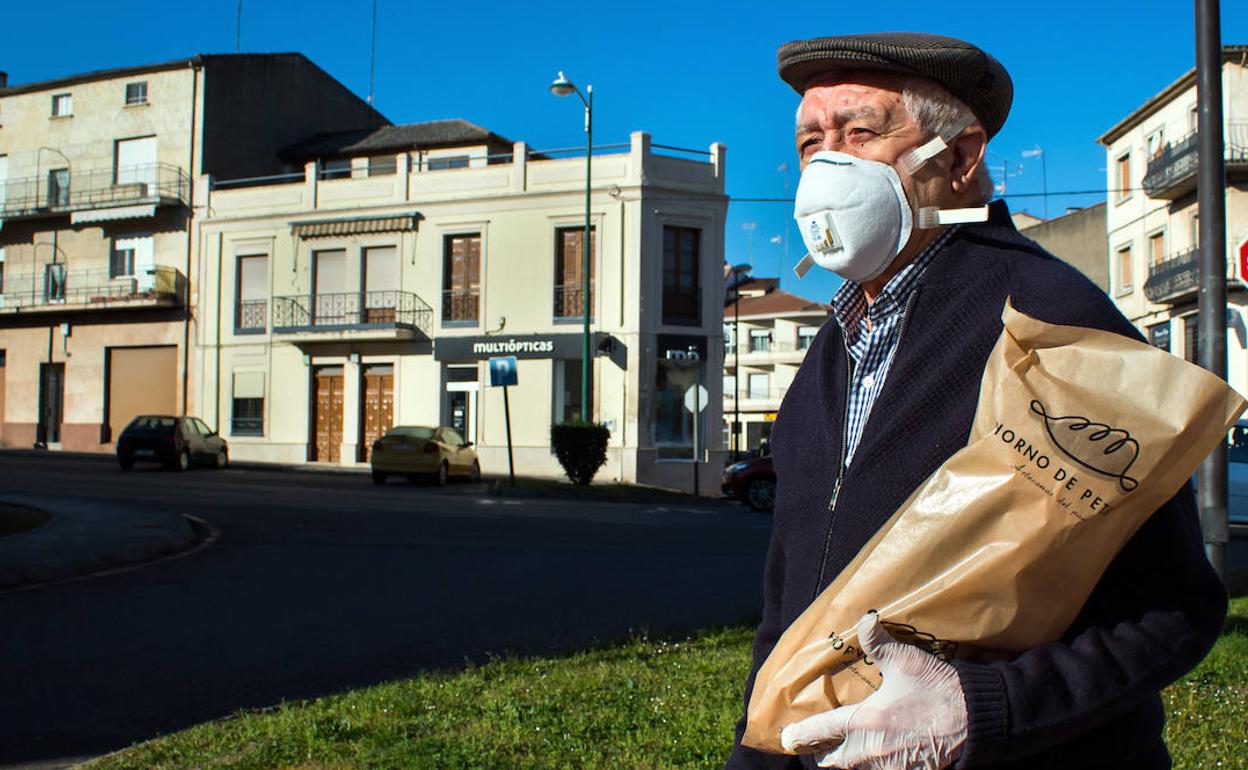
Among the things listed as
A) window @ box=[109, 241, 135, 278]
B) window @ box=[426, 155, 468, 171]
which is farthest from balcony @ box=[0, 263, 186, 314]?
window @ box=[426, 155, 468, 171]

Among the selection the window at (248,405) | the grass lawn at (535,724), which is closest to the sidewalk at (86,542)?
the grass lawn at (535,724)

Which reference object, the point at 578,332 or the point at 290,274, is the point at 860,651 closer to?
Answer: the point at 578,332

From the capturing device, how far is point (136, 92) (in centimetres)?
3991

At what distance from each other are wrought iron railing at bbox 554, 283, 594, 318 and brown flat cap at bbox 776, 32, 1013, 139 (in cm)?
3173

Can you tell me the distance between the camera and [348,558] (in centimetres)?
1175

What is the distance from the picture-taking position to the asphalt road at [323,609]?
581 centimetres

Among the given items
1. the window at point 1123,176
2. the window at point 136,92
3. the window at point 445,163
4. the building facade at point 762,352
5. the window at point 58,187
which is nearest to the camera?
the window at point 445,163

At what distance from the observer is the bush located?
27.9 m

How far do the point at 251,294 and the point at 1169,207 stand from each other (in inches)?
1230

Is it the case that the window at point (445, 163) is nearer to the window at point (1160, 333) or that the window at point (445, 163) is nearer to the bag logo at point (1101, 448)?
the window at point (1160, 333)

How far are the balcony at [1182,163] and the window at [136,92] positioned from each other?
34582mm

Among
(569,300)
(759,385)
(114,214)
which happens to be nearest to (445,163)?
(569,300)

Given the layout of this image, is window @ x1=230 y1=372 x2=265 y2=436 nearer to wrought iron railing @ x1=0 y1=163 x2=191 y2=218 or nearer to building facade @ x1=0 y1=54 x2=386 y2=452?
building facade @ x1=0 y1=54 x2=386 y2=452

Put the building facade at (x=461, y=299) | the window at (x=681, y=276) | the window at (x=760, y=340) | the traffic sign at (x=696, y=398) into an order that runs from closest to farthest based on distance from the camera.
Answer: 1. the traffic sign at (x=696, y=398)
2. the building facade at (x=461, y=299)
3. the window at (x=681, y=276)
4. the window at (x=760, y=340)
